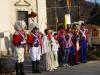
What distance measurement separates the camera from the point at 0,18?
2805 cm

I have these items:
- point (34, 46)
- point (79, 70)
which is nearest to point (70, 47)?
point (79, 70)

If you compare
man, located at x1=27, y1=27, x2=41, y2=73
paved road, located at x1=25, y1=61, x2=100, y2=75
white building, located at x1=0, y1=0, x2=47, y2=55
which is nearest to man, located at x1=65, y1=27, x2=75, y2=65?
paved road, located at x1=25, y1=61, x2=100, y2=75

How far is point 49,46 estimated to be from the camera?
18.9m

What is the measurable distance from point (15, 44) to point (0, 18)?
11.6 m

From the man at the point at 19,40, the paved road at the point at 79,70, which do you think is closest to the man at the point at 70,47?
the paved road at the point at 79,70

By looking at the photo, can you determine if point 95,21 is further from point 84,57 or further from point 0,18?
point 84,57

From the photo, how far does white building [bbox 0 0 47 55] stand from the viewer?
28.2 m

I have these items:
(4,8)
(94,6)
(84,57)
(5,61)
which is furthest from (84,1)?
(5,61)

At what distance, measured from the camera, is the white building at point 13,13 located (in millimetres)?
→ 28167

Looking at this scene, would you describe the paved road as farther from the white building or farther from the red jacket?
the white building

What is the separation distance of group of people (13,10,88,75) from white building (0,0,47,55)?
7.32m

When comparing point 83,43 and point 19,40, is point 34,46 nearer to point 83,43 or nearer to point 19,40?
point 19,40

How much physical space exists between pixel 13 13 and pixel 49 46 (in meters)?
12.6

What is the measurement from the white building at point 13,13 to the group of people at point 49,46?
732 centimetres
